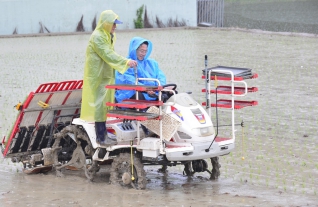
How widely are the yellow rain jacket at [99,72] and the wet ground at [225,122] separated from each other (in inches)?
37.7

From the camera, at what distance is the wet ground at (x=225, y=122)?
8539 mm

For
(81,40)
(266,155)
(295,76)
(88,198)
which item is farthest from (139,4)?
(88,198)

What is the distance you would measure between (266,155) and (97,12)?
20.4 metres

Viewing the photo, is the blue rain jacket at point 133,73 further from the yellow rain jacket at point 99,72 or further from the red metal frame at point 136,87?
the red metal frame at point 136,87

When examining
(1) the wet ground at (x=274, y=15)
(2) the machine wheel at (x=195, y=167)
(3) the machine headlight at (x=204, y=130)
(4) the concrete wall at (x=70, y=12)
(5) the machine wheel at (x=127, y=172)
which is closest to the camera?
(3) the machine headlight at (x=204, y=130)

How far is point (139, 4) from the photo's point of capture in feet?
101

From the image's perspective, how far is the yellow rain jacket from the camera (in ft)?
29.0

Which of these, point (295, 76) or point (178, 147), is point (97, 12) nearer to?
point (295, 76)

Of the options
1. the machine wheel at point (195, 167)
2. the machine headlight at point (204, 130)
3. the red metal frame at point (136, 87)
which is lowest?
the machine wheel at point (195, 167)

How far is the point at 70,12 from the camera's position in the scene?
29938mm

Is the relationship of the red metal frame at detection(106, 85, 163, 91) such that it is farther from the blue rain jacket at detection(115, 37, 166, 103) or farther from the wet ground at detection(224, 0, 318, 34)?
the wet ground at detection(224, 0, 318, 34)

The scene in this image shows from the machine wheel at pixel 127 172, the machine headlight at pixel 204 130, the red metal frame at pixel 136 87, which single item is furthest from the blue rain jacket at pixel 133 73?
the machine headlight at pixel 204 130

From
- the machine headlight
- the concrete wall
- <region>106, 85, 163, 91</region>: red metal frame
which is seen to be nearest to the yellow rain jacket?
<region>106, 85, 163, 91</region>: red metal frame

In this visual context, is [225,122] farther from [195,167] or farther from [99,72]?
[99,72]
